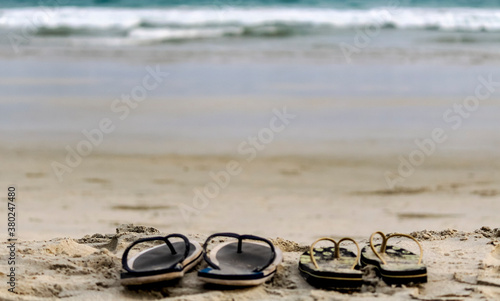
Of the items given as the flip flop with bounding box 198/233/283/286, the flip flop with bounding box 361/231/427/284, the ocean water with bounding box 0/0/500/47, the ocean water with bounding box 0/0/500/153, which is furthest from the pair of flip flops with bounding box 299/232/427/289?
the ocean water with bounding box 0/0/500/47

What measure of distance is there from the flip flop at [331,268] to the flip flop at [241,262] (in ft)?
0.44

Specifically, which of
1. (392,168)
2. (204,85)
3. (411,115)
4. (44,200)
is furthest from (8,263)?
(204,85)

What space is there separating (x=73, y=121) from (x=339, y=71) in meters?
4.68

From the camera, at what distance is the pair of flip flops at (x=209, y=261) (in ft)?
7.67

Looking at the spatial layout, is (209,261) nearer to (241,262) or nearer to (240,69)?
(241,262)

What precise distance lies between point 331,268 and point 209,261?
52 centimetres

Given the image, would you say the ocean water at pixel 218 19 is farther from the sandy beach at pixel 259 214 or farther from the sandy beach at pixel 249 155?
the sandy beach at pixel 259 214

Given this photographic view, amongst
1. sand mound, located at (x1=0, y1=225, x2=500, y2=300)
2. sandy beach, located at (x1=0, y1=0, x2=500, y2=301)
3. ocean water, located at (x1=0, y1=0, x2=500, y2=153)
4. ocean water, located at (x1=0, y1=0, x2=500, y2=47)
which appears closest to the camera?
sand mound, located at (x1=0, y1=225, x2=500, y2=300)

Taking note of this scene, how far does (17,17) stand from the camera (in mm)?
15672

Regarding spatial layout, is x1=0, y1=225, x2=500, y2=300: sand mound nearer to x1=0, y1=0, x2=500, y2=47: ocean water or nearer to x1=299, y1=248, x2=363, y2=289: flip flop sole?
x1=299, y1=248, x2=363, y2=289: flip flop sole

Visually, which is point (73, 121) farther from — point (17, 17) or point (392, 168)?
point (17, 17)

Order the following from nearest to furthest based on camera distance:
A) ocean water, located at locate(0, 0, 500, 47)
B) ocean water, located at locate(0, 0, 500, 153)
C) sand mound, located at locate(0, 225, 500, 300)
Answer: sand mound, located at locate(0, 225, 500, 300) → ocean water, located at locate(0, 0, 500, 153) → ocean water, located at locate(0, 0, 500, 47)

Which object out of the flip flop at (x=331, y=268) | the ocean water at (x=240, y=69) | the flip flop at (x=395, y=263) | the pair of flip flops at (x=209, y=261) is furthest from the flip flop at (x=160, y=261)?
the ocean water at (x=240, y=69)

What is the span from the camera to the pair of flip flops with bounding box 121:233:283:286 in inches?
92.1
